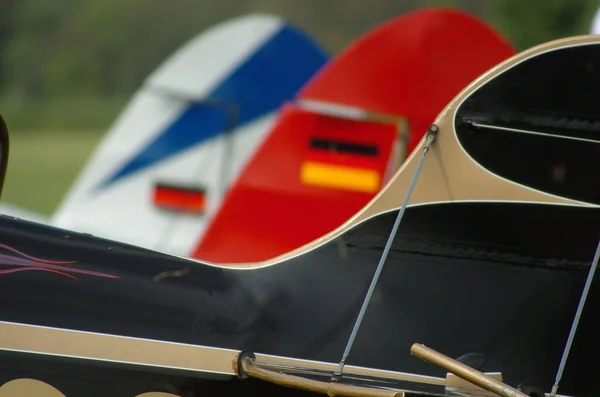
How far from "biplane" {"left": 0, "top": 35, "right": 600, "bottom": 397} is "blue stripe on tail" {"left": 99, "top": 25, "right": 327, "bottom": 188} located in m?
3.48

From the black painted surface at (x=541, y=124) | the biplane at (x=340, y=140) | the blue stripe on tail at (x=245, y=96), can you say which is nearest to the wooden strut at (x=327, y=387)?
the black painted surface at (x=541, y=124)

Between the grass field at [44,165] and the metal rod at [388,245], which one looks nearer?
the metal rod at [388,245]

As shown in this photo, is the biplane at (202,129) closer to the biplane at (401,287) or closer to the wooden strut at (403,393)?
the biplane at (401,287)

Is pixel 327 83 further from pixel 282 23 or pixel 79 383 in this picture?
pixel 79 383

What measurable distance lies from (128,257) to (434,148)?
71 centimetres

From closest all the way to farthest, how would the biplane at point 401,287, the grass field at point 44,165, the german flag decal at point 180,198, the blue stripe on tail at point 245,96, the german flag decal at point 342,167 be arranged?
the biplane at point 401,287
the german flag decal at point 342,167
the german flag decal at point 180,198
the blue stripe on tail at point 245,96
the grass field at point 44,165

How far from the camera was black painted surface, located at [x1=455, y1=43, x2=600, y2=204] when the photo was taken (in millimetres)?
2078

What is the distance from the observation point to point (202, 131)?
5.62m

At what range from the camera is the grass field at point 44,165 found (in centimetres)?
1099

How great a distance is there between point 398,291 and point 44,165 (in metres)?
12.1

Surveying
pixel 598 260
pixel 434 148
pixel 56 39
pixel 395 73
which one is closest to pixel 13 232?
pixel 434 148

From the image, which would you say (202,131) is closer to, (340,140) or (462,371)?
(340,140)

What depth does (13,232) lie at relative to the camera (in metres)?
2.11

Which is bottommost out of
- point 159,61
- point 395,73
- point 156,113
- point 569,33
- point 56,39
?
point 395,73
